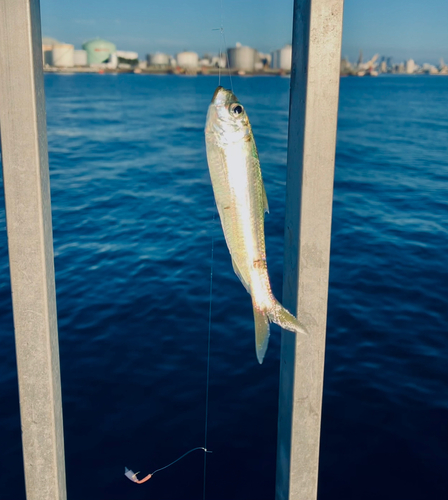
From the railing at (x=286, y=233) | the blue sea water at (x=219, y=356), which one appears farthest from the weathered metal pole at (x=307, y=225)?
the blue sea water at (x=219, y=356)

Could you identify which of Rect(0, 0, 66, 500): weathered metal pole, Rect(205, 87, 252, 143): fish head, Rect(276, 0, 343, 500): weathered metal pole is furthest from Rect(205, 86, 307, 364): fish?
Rect(0, 0, 66, 500): weathered metal pole

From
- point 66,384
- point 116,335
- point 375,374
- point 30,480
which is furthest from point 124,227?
point 30,480

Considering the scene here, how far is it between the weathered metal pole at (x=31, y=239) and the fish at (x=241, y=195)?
3.13 ft

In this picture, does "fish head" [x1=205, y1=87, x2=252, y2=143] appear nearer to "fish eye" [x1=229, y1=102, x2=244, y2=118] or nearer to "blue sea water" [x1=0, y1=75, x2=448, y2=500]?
"fish eye" [x1=229, y1=102, x2=244, y2=118]

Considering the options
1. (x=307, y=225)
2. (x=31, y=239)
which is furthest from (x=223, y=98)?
(x=31, y=239)

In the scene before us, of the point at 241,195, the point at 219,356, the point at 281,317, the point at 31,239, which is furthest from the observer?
the point at 219,356

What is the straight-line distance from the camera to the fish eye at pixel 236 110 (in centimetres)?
237

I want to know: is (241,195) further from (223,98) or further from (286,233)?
(286,233)

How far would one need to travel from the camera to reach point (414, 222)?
1625 cm

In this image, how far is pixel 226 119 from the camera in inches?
94.2

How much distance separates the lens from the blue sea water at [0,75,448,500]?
6.43 metres

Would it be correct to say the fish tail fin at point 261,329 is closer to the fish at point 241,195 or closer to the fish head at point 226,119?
the fish at point 241,195

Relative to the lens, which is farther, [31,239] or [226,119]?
[31,239]

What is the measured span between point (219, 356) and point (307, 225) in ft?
20.9
